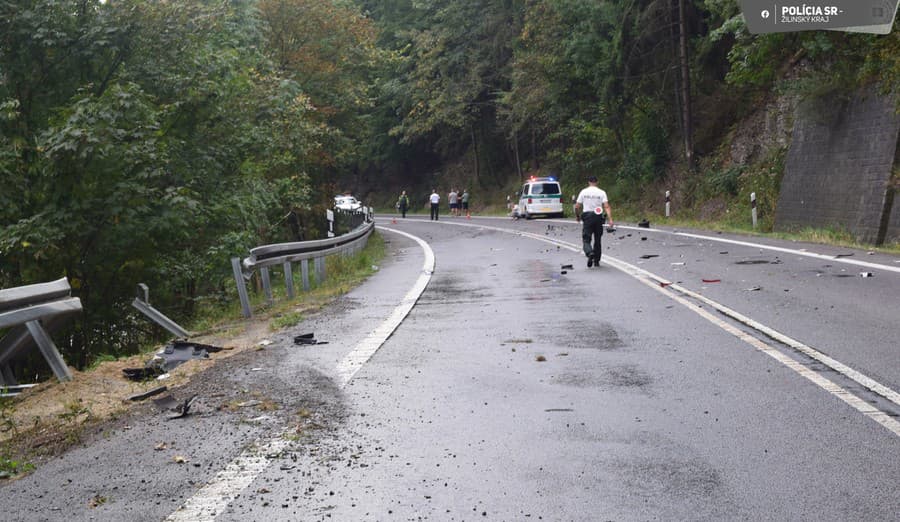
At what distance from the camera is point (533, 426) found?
569 cm

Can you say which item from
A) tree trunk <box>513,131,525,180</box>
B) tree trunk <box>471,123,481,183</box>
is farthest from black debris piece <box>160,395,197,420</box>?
tree trunk <box>471,123,481,183</box>

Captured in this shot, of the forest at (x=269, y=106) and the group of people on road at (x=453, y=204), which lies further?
the group of people on road at (x=453, y=204)

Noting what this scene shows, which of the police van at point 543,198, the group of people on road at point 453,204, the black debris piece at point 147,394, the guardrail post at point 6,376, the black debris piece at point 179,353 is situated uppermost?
the black debris piece at point 147,394

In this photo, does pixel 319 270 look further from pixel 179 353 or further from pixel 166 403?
pixel 166 403

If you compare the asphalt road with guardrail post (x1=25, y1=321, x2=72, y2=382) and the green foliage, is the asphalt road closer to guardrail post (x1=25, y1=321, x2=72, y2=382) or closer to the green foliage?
guardrail post (x1=25, y1=321, x2=72, y2=382)

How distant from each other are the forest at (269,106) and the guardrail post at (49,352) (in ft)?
16.7

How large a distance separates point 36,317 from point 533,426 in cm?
474

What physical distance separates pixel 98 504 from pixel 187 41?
1513cm

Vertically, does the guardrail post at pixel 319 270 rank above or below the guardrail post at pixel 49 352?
below

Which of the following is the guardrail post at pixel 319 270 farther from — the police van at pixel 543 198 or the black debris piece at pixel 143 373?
the police van at pixel 543 198

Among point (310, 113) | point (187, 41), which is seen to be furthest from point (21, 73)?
point (310, 113)

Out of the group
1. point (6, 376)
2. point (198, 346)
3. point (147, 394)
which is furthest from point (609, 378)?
point (6, 376)

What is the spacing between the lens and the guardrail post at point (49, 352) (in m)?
7.91

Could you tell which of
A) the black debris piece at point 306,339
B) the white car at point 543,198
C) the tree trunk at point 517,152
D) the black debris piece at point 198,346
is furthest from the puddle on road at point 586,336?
the tree trunk at point 517,152
